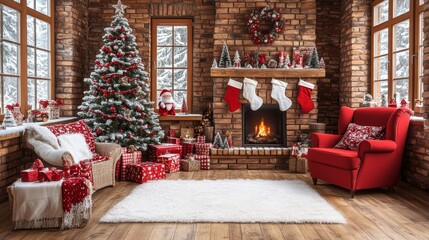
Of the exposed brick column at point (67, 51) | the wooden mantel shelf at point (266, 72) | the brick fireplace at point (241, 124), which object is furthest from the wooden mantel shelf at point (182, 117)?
the exposed brick column at point (67, 51)

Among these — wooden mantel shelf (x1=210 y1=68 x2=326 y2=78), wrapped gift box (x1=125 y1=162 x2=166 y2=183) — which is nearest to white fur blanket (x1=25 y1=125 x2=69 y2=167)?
wrapped gift box (x1=125 y1=162 x2=166 y2=183)

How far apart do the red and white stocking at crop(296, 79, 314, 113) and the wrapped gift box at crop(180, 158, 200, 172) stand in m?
1.94

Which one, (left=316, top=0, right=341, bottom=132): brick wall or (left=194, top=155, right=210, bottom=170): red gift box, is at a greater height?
(left=316, top=0, right=341, bottom=132): brick wall

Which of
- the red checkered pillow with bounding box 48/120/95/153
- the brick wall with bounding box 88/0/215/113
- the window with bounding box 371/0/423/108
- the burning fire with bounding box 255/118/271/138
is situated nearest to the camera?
the red checkered pillow with bounding box 48/120/95/153

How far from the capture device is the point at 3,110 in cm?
502

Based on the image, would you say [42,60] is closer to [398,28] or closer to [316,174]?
[316,174]

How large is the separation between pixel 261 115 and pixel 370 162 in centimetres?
249

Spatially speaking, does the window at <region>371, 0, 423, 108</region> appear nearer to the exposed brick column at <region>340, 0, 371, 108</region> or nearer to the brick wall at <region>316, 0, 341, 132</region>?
the exposed brick column at <region>340, 0, 371, 108</region>

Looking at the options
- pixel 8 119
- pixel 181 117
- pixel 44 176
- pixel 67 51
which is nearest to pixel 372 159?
pixel 181 117

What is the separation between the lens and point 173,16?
7.29m

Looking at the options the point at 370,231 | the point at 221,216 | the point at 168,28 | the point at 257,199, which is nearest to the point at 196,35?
the point at 168,28

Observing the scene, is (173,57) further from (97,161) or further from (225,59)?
(97,161)

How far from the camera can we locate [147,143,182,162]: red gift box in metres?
6.35

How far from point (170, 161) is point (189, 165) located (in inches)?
12.5
